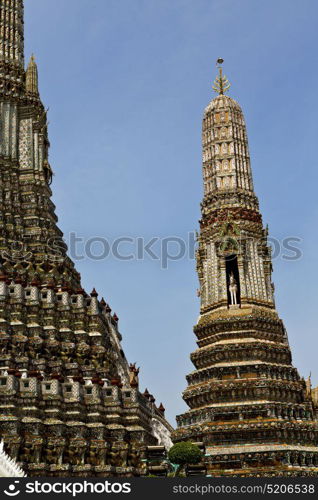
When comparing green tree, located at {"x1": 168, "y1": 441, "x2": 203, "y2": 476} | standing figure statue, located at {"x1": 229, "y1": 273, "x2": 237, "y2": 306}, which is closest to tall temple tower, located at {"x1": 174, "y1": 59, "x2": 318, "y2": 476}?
standing figure statue, located at {"x1": 229, "y1": 273, "x2": 237, "y2": 306}

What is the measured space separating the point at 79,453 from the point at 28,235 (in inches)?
741

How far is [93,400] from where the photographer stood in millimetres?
40375

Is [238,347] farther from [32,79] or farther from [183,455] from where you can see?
[32,79]

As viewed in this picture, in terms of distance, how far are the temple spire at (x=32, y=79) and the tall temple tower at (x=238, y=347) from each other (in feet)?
48.1

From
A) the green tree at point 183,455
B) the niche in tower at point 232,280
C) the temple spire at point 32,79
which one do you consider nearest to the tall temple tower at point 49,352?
the temple spire at point 32,79

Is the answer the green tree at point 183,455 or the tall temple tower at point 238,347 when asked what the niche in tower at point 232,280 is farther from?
the green tree at point 183,455

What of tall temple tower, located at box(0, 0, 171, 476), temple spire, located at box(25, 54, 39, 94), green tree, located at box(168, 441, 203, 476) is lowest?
green tree, located at box(168, 441, 203, 476)

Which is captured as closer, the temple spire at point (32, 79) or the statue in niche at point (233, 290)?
the statue in niche at point (233, 290)

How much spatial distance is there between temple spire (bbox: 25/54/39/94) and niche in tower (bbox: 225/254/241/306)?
22.5m

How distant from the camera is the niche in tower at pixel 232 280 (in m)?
51.9

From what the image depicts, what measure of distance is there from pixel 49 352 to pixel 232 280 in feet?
50.1

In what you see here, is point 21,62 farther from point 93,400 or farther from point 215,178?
point 93,400

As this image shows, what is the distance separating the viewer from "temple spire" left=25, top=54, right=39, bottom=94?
61.7m

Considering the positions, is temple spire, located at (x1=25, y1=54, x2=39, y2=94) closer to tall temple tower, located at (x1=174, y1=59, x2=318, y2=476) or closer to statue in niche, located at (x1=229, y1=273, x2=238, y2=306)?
tall temple tower, located at (x1=174, y1=59, x2=318, y2=476)
